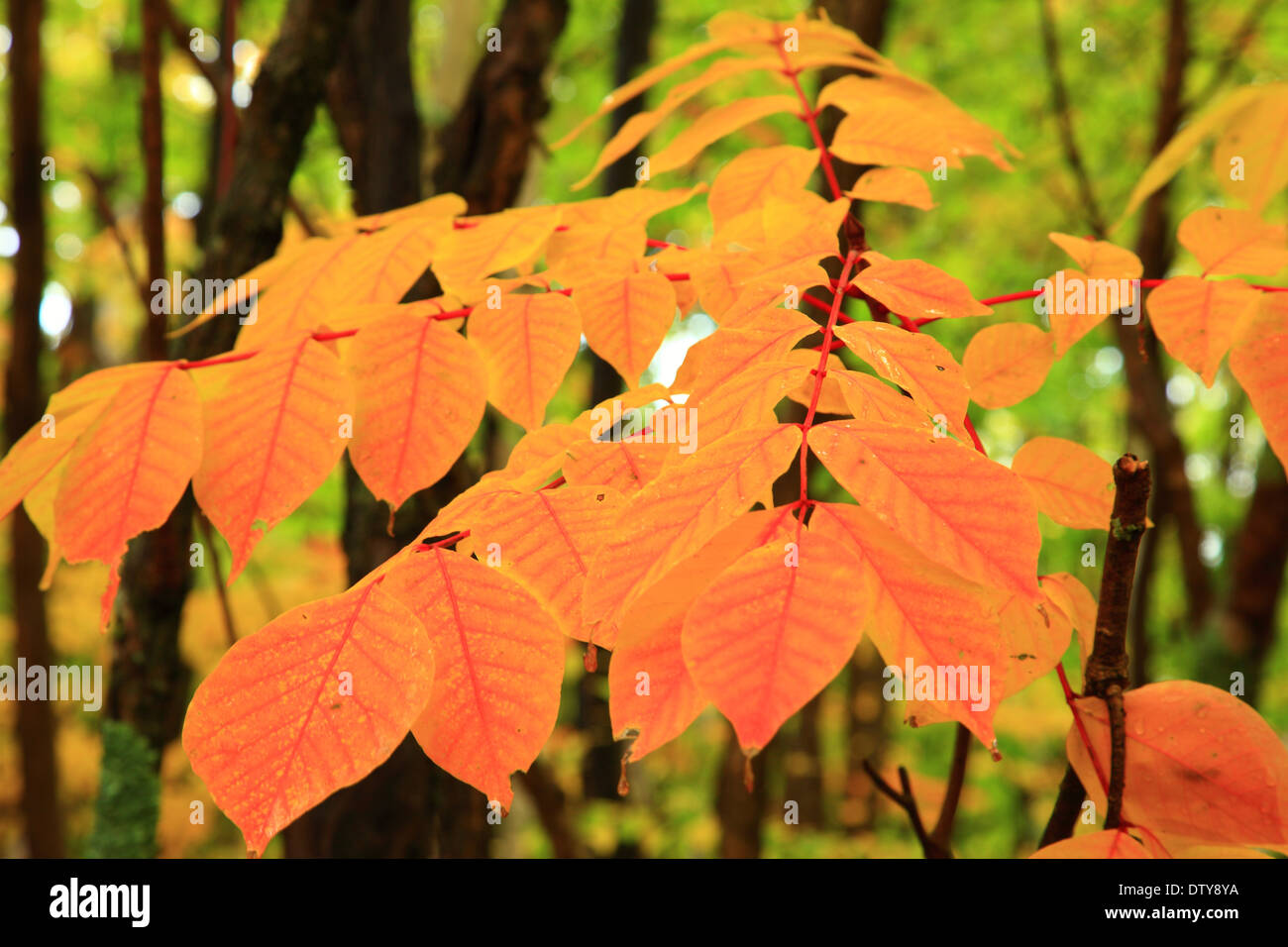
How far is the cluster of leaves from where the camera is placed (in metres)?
0.50

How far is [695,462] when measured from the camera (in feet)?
1.70

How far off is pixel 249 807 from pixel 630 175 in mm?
2745

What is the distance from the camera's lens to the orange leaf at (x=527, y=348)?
0.78 meters

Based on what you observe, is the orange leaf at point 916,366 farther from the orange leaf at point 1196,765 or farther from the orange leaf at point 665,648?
the orange leaf at point 1196,765

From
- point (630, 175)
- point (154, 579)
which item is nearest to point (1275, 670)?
point (630, 175)

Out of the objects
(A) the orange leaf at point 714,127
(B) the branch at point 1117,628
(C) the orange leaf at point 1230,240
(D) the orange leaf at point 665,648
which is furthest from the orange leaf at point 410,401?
(C) the orange leaf at point 1230,240

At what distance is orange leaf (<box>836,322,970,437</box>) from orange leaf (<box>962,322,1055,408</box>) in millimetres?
308

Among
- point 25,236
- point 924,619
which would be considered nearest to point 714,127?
point 924,619

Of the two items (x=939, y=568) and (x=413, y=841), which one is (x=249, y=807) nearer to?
(x=939, y=568)

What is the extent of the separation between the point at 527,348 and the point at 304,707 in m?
0.38

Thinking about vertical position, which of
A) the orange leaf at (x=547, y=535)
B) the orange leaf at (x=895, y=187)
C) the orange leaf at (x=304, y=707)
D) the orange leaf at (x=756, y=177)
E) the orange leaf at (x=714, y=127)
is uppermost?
the orange leaf at (x=714, y=127)

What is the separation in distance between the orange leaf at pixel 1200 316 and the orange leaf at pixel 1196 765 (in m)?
0.27

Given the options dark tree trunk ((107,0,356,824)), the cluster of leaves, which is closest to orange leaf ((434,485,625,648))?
the cluster of leaves

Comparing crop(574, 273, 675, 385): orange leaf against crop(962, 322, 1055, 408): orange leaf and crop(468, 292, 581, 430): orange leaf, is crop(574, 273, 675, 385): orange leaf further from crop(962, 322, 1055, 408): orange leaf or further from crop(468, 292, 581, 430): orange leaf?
crop(962, 322, 1055, 408): orange leaf
